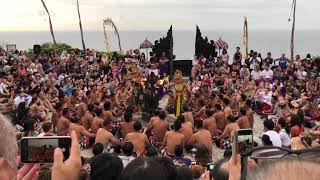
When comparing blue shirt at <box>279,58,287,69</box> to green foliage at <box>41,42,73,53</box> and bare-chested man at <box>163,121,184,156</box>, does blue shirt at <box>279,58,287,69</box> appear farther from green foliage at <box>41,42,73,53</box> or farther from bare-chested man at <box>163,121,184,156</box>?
green foliage at <box>41,42,73,53</box>

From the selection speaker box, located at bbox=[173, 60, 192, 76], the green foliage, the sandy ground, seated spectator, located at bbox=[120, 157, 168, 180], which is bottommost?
the sandy ground

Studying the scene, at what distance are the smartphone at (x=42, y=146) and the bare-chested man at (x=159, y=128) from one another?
7707 mm

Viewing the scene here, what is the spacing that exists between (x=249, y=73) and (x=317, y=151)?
696 inches

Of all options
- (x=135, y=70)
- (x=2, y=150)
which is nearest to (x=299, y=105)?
(x=135, y=70)

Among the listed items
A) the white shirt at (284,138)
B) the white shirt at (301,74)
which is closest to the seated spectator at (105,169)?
the white shirt at (284,138)

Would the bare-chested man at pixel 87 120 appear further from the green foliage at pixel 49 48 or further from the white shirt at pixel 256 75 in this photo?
the green foliage at pixel 49 48

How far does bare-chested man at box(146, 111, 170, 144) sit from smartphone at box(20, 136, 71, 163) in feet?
25.3

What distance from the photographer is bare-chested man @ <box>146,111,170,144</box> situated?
10.1 meters

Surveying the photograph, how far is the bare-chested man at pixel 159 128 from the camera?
10133 mm

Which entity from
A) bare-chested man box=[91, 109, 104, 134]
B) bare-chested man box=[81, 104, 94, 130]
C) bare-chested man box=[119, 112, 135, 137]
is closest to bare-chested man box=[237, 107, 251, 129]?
bare-chested man box=[119, 112, 135, 137]

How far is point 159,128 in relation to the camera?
10133 mm

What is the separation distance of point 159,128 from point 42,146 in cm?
775

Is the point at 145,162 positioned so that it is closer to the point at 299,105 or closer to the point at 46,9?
the point at 299,105

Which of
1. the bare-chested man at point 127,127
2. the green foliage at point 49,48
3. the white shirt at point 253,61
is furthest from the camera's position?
the green foliage at point 49,48
